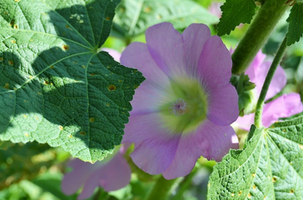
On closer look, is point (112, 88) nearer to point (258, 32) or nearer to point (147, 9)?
point (258, 32)

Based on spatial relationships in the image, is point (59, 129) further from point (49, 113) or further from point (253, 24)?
point (253, 24)

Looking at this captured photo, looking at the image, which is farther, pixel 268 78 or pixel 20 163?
pixel 20 163

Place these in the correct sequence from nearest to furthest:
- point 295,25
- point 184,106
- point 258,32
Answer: point 295,25, point 258,32, point 184,106

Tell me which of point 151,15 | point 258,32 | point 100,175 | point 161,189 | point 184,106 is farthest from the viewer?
point 151,15

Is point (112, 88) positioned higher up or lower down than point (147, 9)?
lower down

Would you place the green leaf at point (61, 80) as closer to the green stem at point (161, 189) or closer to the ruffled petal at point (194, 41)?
the ruffled petal at point (194, 41)

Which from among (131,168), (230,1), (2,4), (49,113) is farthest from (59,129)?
(131,168)

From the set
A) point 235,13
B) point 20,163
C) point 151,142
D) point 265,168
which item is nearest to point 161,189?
point 151,142

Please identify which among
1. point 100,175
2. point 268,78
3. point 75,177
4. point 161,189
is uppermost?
point 268,78
